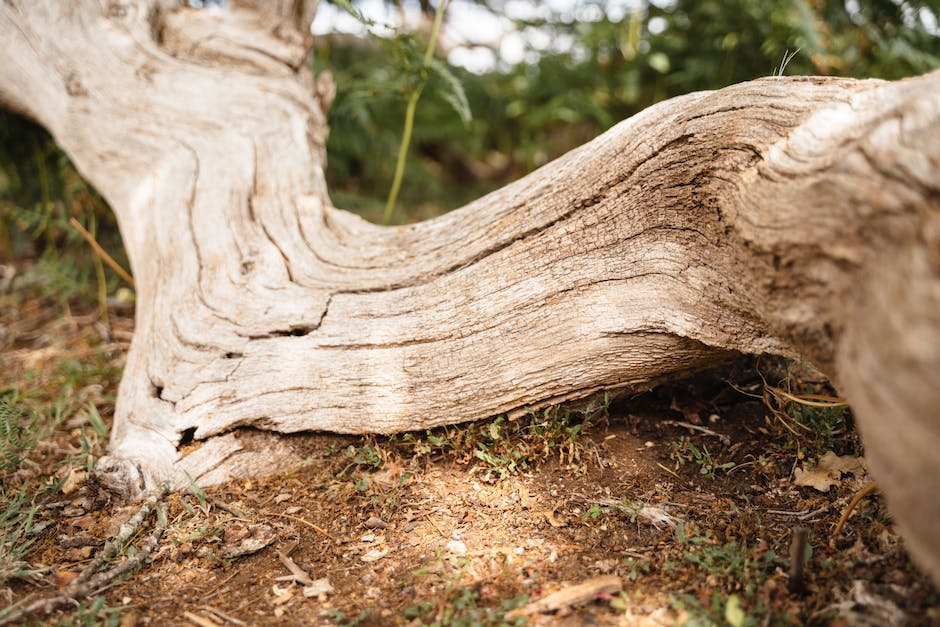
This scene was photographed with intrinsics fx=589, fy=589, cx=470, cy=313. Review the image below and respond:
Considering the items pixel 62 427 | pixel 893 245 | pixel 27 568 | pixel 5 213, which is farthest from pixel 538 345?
pixel 5 213

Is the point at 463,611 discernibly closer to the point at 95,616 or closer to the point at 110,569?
the point at 95,616

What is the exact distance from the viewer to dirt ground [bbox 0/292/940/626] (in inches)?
76.4

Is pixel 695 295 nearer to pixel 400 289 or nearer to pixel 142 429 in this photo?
pixel 400 289

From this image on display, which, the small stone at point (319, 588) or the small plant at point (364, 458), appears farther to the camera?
the small plant at point (364, 458)

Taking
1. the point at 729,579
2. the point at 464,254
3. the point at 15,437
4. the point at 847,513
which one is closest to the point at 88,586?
the point at 15,437

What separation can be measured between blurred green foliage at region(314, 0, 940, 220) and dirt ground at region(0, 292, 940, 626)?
2.27 metres

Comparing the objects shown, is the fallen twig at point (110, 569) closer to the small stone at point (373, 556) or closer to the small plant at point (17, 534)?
the small plant at point (17, 534)

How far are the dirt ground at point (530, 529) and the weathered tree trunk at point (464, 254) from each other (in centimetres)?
23

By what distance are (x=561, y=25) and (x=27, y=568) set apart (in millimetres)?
5458

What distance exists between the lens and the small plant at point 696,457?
8.23 feet

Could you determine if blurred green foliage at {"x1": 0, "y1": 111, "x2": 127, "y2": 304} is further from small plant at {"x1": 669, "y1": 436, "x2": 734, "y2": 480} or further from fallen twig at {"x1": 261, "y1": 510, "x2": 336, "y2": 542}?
small plant at {"x1": 669, "y1": 436, "x2": 734, "y2": 480}

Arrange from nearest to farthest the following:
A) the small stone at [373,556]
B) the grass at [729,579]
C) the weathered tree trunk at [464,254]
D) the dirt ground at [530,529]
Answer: the weathered tree trunk at [464,254] → the grass at [729,579] → the dirt ground at [530,529] → the small stone at [373,556]

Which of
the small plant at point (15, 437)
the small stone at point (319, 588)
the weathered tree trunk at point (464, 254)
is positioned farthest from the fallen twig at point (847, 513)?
the small plant at point (15, 437)

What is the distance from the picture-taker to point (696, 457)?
258 cm
